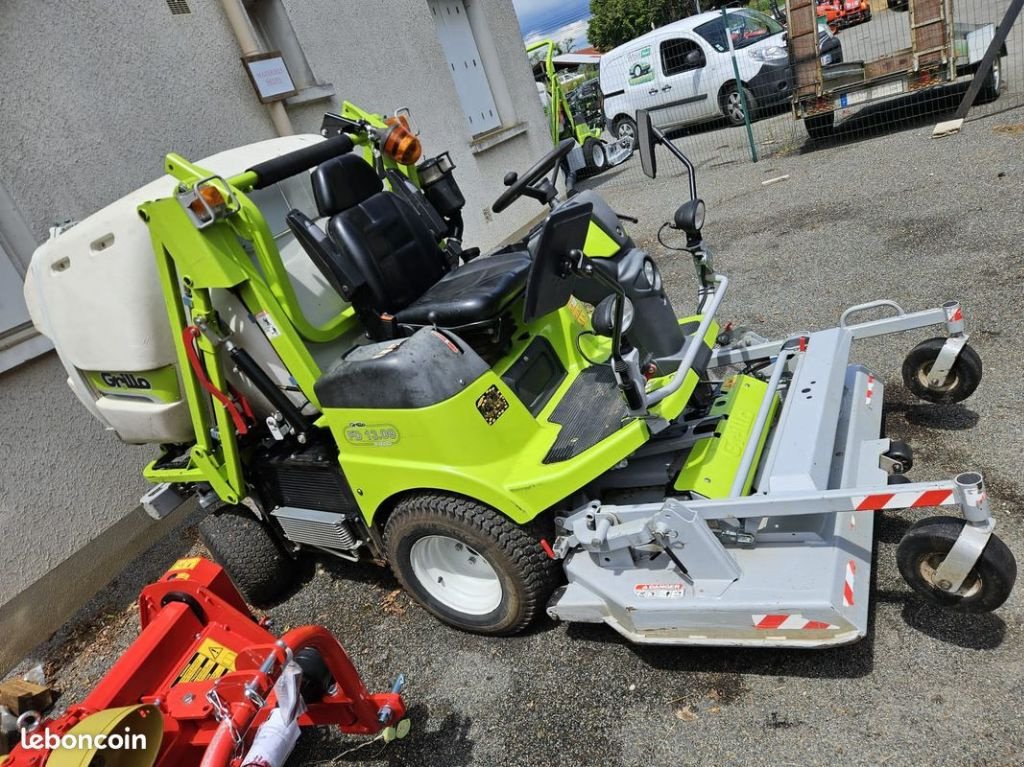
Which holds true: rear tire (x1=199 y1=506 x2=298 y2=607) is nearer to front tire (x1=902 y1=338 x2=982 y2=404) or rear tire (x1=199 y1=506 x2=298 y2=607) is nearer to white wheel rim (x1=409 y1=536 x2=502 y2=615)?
white wheel rim (x1=409 y1=536 x2=502 y2=615)

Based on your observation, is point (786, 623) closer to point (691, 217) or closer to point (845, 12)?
point (691, 217)

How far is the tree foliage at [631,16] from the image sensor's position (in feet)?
104

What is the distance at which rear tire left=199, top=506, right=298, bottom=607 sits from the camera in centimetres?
337

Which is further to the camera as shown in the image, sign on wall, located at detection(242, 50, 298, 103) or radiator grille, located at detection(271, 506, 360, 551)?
sign on wall, located at detection(242, 50, 298, 103)

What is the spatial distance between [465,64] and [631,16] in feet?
89.8

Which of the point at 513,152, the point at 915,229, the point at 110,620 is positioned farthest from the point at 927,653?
the point at 513,152

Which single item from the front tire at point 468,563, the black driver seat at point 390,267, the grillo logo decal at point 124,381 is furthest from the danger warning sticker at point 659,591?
the grillo logo decal at point 124,381

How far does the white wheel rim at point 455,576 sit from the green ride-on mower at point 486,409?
1 cm

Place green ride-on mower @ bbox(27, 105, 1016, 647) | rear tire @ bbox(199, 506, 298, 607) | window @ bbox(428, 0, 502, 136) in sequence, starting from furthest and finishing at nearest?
window @ bbox(428, 0, 502, 136) → rear tire @ bbox(199, 506, 298, 607) → green ride-on mower @ bbox(27, 105, 1016, 647)

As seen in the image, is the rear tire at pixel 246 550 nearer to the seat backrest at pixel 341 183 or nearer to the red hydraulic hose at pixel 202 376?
the red hydraulic hose at pixel 202 376

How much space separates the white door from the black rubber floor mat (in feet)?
10.3

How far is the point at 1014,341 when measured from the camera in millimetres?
3732

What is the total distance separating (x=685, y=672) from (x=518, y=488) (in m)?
0.89

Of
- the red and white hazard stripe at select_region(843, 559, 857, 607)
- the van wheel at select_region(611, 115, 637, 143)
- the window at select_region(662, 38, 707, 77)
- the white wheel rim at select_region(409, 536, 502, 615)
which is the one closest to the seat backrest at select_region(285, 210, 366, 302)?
the white wheel rim at select_region(409, 536, 502, 615)
